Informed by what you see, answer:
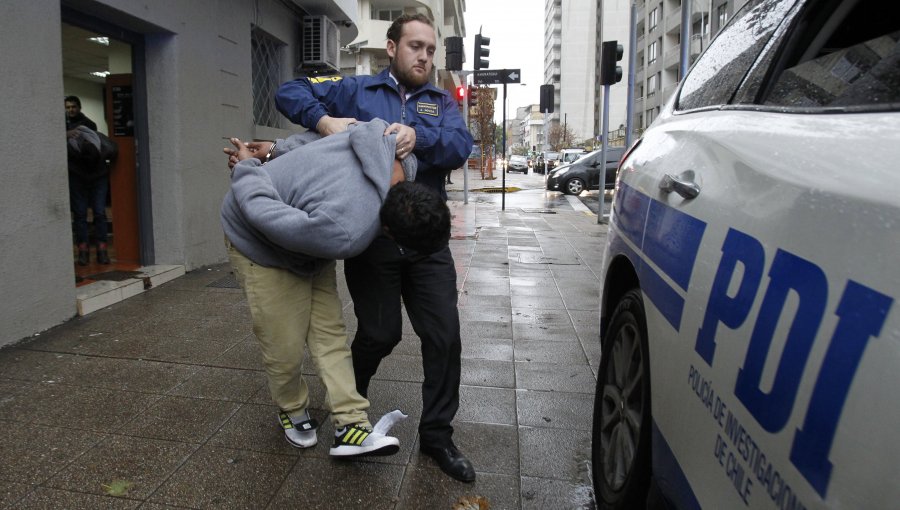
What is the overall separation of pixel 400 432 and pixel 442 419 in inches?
18.7

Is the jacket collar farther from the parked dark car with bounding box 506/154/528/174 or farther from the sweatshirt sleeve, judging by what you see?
the parked dark car with bounding box 506/154/528/174

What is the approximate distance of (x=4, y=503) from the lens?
2.47 m

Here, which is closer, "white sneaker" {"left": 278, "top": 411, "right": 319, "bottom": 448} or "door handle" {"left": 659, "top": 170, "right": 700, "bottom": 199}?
"door handle" {"left": 659, "top": 170, "right": 700, "bottom": 199}

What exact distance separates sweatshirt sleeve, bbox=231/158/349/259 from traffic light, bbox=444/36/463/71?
1384cm

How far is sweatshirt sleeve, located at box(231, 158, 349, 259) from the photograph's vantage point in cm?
235

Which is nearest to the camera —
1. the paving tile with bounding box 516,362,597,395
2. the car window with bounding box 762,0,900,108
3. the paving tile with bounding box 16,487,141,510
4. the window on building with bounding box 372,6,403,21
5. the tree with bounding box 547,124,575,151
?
the car window with bounding box 762,0,900,108

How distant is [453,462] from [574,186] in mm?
19191

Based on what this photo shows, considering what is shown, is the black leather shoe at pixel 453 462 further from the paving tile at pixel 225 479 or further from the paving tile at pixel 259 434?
the paving tile at pixel 225 479

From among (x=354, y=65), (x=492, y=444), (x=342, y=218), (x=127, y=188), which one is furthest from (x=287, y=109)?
(x=354, y=65)

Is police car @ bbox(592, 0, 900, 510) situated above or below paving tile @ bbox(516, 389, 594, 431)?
above

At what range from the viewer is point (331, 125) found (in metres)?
2.72

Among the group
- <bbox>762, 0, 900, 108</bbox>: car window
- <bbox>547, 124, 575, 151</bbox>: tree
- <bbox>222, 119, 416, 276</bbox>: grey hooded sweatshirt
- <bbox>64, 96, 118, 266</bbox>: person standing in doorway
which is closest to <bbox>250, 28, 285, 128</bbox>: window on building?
<bbox>64, 96, 118, 266</bbox>: person standing in doorway

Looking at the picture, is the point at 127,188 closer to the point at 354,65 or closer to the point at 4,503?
the point at 4,503

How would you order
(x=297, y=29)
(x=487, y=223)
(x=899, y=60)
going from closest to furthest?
(x=899, y=60) → (x=297, y=29) → (x=487, y=223)
